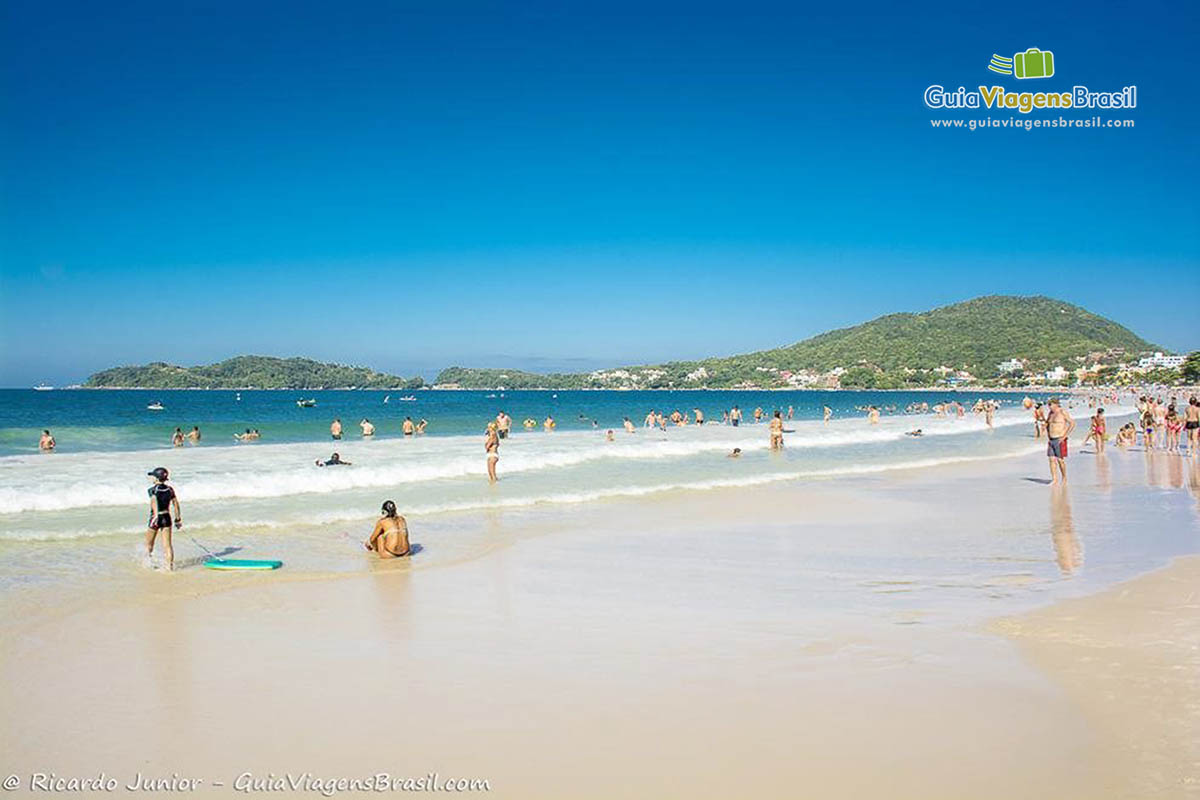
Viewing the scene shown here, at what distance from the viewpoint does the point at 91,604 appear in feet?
29.6

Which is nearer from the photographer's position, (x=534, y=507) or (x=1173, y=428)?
(x=534, y=507)

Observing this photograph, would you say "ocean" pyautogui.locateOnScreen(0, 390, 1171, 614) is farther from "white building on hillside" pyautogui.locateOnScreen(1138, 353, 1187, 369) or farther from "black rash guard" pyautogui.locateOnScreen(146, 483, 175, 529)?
"white building on hillside" pyautogui.locateOnScreen(1138, 353, 1187, 369)

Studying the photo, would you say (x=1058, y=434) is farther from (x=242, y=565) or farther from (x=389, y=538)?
(x=242, y=565)

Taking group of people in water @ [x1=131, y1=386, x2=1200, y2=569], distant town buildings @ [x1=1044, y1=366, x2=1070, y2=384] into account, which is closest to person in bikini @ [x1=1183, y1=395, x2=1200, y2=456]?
group of people in water @ [x1=131, y1=386, x2=1200, y2=569]

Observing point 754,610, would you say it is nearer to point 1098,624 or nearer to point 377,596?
point 1098,624

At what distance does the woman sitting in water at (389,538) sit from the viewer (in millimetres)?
11641

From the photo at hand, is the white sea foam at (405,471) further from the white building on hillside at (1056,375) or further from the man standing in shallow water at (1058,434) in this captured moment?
the white building on hillside at (1056,375)

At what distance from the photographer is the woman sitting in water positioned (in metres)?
11.6

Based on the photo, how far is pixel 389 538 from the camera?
11.7 meters

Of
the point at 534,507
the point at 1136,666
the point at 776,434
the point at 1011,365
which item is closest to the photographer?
the point at 1136,666

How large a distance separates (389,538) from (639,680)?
6.22 meters

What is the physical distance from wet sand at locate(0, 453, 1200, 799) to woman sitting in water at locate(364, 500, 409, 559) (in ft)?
1.68

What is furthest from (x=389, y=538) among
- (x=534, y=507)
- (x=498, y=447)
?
(x=498, y=447)

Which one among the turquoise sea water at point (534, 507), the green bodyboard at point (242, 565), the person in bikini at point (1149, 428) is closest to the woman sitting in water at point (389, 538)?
the turquoise sea water at point (534, 507)
